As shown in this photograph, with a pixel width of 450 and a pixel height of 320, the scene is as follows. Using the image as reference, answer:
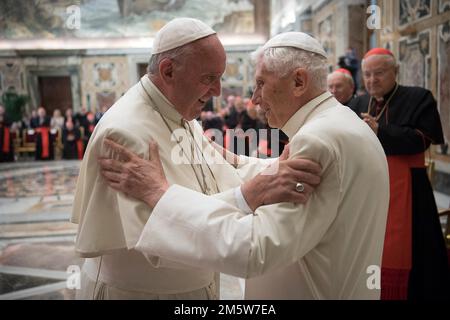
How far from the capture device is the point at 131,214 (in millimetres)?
1387

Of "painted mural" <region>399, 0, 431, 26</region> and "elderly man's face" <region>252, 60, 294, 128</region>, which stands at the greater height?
"painted mural" <region>399, 0, 431, 26</region>

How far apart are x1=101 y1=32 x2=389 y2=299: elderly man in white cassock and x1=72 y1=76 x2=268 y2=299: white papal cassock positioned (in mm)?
60

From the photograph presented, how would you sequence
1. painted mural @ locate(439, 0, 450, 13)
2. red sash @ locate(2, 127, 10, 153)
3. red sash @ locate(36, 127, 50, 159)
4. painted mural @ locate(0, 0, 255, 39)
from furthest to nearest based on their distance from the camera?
red sash @ locate(36, 127, 50, 159) < painted mural @ locate(0, 0, 255, 39) < red sash @ locate(2, 127, 10, 153) < painted mural @ locate(439, 0, 450, 13)

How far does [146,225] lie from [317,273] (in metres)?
0.53

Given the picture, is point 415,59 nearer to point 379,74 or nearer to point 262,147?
point 379,74

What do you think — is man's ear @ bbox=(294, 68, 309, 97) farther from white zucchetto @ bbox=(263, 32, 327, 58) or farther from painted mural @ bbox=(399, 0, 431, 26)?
painted mural @ bbox=(399, 0, 431, 26)

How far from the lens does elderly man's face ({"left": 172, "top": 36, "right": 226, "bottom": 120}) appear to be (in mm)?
1595

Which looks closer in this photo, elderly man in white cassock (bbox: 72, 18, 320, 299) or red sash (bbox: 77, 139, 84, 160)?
elderly man in white cassock (bbox: 72, 18, 320, 299)

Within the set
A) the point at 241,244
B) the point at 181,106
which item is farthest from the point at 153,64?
the point at 241,244

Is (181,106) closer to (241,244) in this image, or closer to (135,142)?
(135,142)

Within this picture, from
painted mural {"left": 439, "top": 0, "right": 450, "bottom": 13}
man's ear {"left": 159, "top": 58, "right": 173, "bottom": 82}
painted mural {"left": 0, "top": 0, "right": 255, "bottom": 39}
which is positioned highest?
painted mural {"left": 0, "top": 0, "right": 255, "bottom": 39}

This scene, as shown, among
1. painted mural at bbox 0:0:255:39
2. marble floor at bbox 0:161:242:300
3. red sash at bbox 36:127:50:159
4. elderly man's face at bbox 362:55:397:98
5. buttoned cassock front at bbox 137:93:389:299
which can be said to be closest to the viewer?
buttoned cassock front at bbox 137:93:389:299

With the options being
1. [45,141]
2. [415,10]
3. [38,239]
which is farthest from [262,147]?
[45,141]

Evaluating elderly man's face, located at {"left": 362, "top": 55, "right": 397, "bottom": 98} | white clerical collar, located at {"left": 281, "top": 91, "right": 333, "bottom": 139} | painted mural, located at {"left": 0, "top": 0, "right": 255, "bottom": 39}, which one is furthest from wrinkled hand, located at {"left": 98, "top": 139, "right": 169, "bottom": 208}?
painted mural, located at {"left": 0, "top": 0, "right": 255, "bottom": 39}
